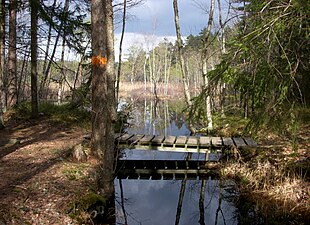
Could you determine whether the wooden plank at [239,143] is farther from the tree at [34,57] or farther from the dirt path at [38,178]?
the tree at [34,57]

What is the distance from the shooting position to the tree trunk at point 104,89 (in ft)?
19.7

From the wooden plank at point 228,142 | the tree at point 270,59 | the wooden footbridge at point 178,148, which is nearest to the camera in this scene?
the tree at point 270,59

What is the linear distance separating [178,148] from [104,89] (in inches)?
156

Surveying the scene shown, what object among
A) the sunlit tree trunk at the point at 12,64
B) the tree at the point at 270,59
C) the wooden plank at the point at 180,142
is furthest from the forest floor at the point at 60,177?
the sunlit tree trunk at the point at 12,64

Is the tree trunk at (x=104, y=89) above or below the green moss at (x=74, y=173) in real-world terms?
above

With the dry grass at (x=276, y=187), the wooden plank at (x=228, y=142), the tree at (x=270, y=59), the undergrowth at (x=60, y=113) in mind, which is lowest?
the dry grass at (x=276, y=187)

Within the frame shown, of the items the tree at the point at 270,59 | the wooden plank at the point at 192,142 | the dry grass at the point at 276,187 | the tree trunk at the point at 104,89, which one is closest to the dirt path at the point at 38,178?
the tree trunk at the point at 104,89

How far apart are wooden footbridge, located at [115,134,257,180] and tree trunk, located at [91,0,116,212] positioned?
270 centimetres

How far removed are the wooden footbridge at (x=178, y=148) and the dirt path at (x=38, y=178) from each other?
1844 millimetres

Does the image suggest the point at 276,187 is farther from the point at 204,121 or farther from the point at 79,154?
the point at 79,154

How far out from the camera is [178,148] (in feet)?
32.3

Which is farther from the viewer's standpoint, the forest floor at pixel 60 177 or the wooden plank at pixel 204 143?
the wooden plank at pixel 204 143

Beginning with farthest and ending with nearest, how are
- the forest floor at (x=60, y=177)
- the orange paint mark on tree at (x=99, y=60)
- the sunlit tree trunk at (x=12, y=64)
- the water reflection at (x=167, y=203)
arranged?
the sunlit tree trunk at (x=12, y=64) → the water reflection at (x=167, y=203) → the orange paint mark on tree at (x=99, y=60) → the forest floor at (x=60, y=177)

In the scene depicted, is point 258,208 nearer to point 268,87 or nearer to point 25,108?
point 268,87
